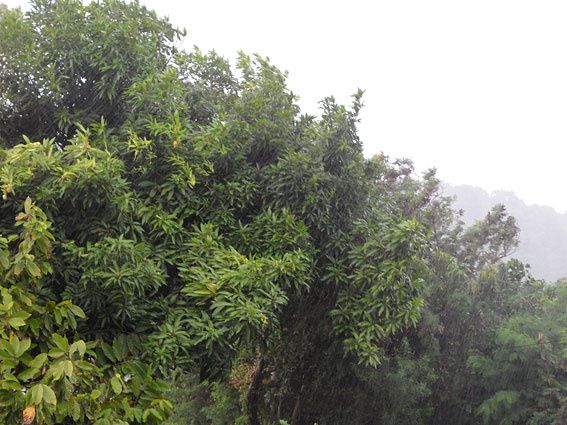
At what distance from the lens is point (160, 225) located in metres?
4.74

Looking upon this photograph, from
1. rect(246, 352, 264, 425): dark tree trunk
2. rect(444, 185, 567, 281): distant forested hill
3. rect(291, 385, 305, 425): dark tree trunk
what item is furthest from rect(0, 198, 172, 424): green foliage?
rect(444, 185, 567, 281): distant forested hill

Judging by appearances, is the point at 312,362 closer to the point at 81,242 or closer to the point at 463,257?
the point at 81,242

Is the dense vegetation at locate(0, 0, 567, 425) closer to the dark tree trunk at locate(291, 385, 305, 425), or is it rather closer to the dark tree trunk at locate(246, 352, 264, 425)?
the dark tree trunk at locate(246, 352, 264, 425)

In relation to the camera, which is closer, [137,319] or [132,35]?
[137,319]

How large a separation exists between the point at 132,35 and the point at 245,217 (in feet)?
7.38

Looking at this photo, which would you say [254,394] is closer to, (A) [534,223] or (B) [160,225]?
(B) [160,225]

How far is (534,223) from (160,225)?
85.0 m

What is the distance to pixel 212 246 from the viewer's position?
490 cm

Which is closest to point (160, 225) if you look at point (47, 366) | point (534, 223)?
point (47, 366)

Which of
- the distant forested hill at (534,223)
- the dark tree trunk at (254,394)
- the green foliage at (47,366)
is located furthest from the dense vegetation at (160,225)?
the distant forested hill at (534,223)

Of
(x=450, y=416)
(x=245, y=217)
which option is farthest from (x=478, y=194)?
(x=245, y=217)

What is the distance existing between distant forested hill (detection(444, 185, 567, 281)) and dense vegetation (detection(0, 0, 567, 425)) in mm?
69148

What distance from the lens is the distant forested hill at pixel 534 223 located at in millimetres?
72250

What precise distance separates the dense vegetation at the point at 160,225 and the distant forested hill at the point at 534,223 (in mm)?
69148
